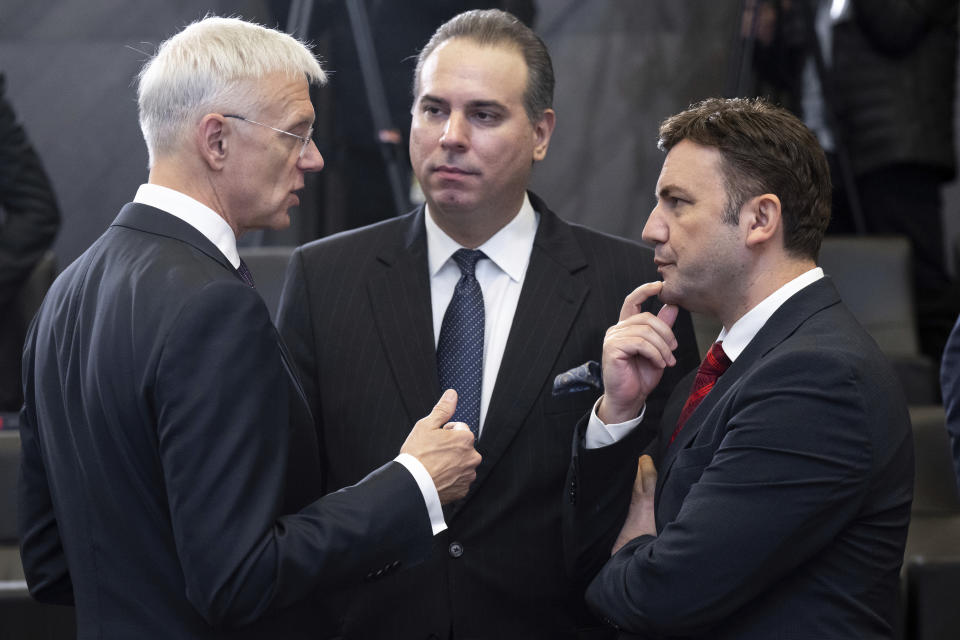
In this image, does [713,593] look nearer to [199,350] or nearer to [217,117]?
[199,350]

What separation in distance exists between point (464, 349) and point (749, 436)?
26.5 inches

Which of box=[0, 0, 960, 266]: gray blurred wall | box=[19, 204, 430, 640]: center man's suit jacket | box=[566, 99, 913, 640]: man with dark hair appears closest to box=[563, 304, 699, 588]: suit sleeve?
box=[566, 99, 913, 640]: man with dark hair

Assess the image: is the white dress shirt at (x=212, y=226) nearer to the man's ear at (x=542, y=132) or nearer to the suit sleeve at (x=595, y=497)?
the suit sleeve at (x=595, y=497)

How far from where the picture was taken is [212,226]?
4.79 ft

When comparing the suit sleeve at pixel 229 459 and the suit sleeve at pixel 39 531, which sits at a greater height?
the suit sleeve at pixel 229 459

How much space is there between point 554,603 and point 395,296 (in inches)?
24.3

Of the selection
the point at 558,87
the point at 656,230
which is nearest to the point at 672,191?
the point at 656,230

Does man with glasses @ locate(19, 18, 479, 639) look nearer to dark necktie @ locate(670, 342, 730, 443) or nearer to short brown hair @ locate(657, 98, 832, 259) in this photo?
dark necktie @ locate(670, 342, 730, 443)

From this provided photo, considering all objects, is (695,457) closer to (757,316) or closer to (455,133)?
(757,316)

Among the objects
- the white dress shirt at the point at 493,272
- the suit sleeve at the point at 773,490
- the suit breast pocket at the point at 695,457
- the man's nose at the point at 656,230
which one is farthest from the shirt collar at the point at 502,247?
the suit sleeve at the point at 773,490

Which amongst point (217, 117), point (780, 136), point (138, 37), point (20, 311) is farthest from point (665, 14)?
point (217, 117)

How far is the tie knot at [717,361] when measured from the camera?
165 centimetres

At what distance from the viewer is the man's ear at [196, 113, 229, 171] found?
4.75ft

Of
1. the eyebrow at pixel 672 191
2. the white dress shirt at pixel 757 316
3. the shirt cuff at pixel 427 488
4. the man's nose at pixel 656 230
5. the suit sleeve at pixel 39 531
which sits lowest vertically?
the suit sleeve at pixel 39 531
